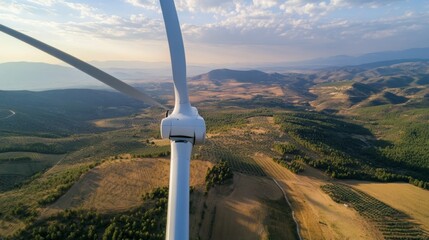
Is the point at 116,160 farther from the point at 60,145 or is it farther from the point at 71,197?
the point at 60,145

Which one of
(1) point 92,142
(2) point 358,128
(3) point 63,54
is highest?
(3) point 63,54

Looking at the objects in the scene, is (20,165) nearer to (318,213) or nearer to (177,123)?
(318,213)

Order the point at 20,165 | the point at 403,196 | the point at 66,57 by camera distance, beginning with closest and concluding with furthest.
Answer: the point at 66,57, the point at 403,196, the point at 20,165

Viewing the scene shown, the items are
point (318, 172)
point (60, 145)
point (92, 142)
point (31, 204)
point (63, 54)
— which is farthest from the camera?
point (92, 142)

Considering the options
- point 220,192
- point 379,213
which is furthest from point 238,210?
point 379,213

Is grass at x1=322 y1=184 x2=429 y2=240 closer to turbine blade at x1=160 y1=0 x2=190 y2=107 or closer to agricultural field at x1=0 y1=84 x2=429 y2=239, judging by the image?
agricultural field at x1=0 y1=84 x2=429 y2=239

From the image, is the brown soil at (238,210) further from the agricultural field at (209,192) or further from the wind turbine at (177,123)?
the wind turbine at (177,123)

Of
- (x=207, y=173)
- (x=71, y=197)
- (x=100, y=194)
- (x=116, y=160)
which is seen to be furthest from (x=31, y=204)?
(x=207, y=173)

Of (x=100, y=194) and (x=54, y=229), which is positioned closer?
(x=54, y=229)

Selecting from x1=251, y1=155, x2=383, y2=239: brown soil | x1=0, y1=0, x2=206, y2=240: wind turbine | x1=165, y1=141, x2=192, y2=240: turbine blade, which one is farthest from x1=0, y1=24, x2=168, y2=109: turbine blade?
x1=251, y1=155, x2=383, y2=239: brown soil
